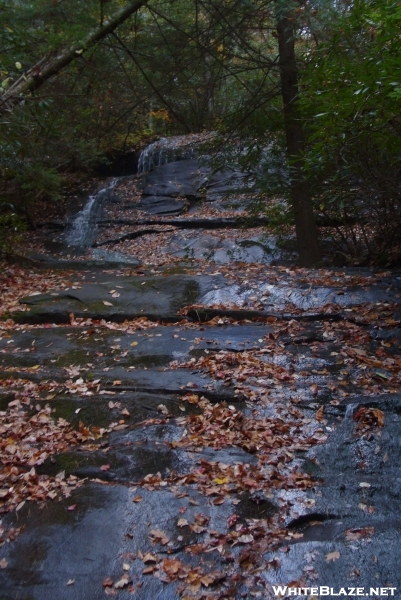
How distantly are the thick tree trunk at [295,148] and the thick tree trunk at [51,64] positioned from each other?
259 cm

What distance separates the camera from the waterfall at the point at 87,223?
1691cm

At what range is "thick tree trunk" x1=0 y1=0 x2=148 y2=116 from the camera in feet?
24.5

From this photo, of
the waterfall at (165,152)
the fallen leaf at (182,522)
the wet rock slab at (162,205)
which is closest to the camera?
the fallen leaf at (182,522)

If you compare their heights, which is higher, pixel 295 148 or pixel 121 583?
pixel 295 148

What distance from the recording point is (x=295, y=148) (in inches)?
381

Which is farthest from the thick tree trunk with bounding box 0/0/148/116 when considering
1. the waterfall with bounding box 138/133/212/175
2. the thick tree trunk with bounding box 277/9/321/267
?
the waterfall with bounding box 138/133/212/175

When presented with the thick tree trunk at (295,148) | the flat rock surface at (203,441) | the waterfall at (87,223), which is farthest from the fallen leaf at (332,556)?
the waterfall at (87,223)

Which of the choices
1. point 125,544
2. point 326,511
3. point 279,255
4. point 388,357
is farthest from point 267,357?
point 279,255

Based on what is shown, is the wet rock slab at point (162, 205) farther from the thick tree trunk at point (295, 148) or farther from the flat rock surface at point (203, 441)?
the flat rock surface at point (203, 441)

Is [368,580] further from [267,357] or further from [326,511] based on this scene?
[267,357]

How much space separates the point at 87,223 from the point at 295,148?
981 cm

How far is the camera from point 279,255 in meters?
12.5

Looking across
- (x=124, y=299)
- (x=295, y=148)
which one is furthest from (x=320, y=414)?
(x=295, y=148)

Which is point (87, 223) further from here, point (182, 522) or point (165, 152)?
point (182, 522)
